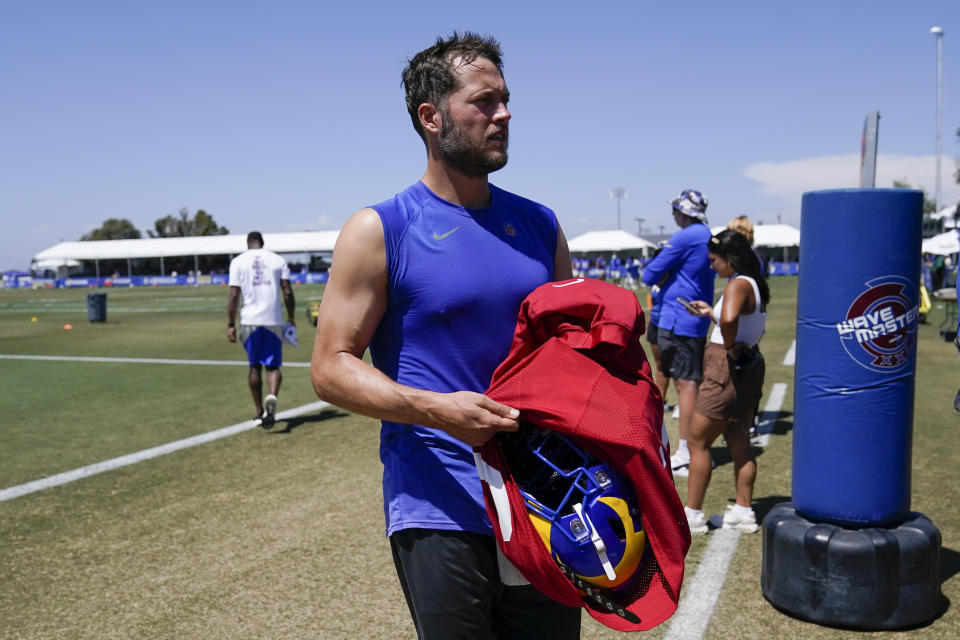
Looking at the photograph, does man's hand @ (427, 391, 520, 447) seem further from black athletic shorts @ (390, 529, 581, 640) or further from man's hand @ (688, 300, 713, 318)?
man's hand @ (688, 300, 713, 318)

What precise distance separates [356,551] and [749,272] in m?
2.99

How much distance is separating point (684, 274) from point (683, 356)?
0.67m

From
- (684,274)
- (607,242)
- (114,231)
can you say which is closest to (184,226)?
(114,231)

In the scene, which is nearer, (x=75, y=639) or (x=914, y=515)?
(x=75, y=639)

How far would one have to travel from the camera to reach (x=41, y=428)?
8.35 metres

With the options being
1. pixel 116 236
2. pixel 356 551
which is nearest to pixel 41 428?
pixel 356 551

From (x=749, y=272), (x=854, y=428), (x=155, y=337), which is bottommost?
(x=155, y=337)

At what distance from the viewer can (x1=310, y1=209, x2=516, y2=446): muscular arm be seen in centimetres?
196

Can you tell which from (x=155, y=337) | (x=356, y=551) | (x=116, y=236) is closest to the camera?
(x=356, y=551)

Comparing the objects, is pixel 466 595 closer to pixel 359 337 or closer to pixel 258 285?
pixel 359 337

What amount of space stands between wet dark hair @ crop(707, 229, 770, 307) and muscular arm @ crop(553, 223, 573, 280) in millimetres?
2927

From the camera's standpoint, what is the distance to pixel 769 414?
867 centimetres

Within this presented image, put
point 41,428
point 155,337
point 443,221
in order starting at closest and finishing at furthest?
point 443,221, point 41,428, point 155,337

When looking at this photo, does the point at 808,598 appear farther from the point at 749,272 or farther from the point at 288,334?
the point at 288,334
